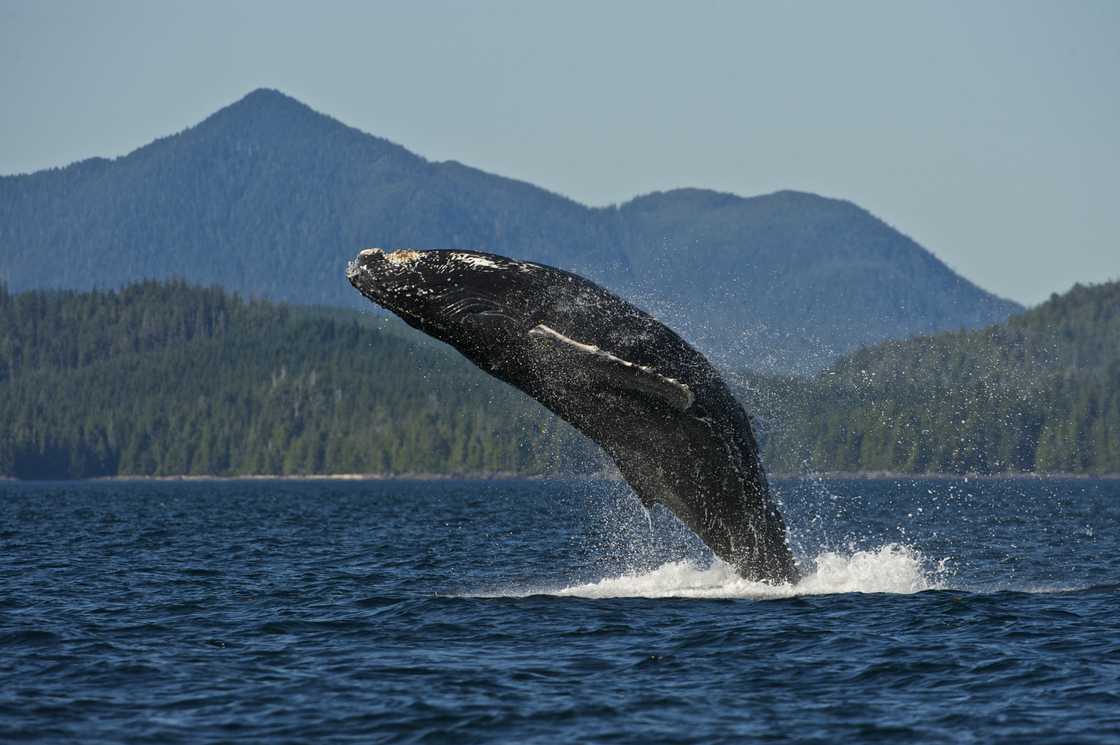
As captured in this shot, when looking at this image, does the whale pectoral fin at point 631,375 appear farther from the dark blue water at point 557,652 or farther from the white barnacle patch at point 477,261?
the dark blue water at point 557,652

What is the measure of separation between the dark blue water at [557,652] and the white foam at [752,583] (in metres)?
0.08

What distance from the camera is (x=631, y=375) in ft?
69.9

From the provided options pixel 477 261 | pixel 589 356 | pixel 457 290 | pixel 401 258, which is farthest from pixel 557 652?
pixel 401 258

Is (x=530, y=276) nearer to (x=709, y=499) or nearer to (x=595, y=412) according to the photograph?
(x=595, y=412)

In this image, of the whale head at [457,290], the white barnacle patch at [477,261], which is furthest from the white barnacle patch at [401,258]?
the white barnacle patch at [477,261]

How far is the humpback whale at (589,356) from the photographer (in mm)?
21938

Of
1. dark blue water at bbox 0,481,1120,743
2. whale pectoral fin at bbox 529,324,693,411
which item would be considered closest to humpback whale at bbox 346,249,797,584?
whale pectoral fin at bbox 529,324,693,411

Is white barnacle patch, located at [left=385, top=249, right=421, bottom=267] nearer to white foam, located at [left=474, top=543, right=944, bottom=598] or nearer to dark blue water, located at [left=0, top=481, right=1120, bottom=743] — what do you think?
dark blue water, located at [left=0, top=481, right=1120, bottom=743]

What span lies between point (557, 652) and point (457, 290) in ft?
17.2

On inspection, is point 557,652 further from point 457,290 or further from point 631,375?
point 457,290

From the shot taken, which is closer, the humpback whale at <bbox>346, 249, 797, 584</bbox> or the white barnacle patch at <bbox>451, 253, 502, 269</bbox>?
the humpback whale at <bbox>346, 249, 797, 584</bbox>

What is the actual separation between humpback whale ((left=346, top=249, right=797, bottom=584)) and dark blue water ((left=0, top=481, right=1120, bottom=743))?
2648 mm

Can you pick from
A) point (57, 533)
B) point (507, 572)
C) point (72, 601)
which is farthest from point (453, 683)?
point (57, 533)

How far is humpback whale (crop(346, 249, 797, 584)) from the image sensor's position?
72.0 ft
